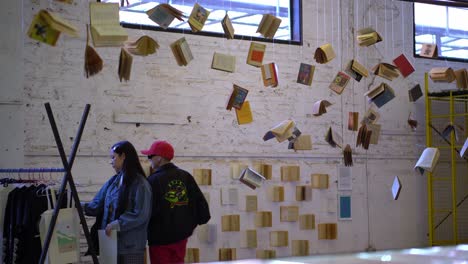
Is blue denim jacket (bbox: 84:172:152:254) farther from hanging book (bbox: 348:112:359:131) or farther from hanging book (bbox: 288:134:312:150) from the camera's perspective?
hanging book (bbox: 348:112:359:131)

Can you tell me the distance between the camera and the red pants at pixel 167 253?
5895 mm

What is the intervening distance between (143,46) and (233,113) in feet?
8.54

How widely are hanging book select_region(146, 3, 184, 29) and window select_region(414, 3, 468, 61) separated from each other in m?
4.96

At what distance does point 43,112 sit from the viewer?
24.2ft

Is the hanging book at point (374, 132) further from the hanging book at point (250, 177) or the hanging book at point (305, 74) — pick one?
the hanging book at point (250, 177)

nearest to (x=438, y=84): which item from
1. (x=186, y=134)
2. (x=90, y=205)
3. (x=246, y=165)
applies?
(x=246, y=165)

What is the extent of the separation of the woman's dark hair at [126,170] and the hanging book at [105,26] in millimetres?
1035

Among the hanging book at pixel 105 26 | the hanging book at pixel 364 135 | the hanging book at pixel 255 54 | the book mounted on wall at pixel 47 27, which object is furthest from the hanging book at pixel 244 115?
the book mounted on wall at pixel 47 27

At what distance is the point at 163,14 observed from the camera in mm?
6039

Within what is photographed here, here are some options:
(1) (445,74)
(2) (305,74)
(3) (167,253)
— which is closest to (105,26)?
(3) (167,253)

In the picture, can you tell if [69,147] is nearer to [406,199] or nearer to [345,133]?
[345,133]

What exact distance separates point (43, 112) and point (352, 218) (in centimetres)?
411

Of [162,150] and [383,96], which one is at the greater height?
[383,96]

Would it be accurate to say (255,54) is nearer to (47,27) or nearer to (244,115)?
(244,115)
